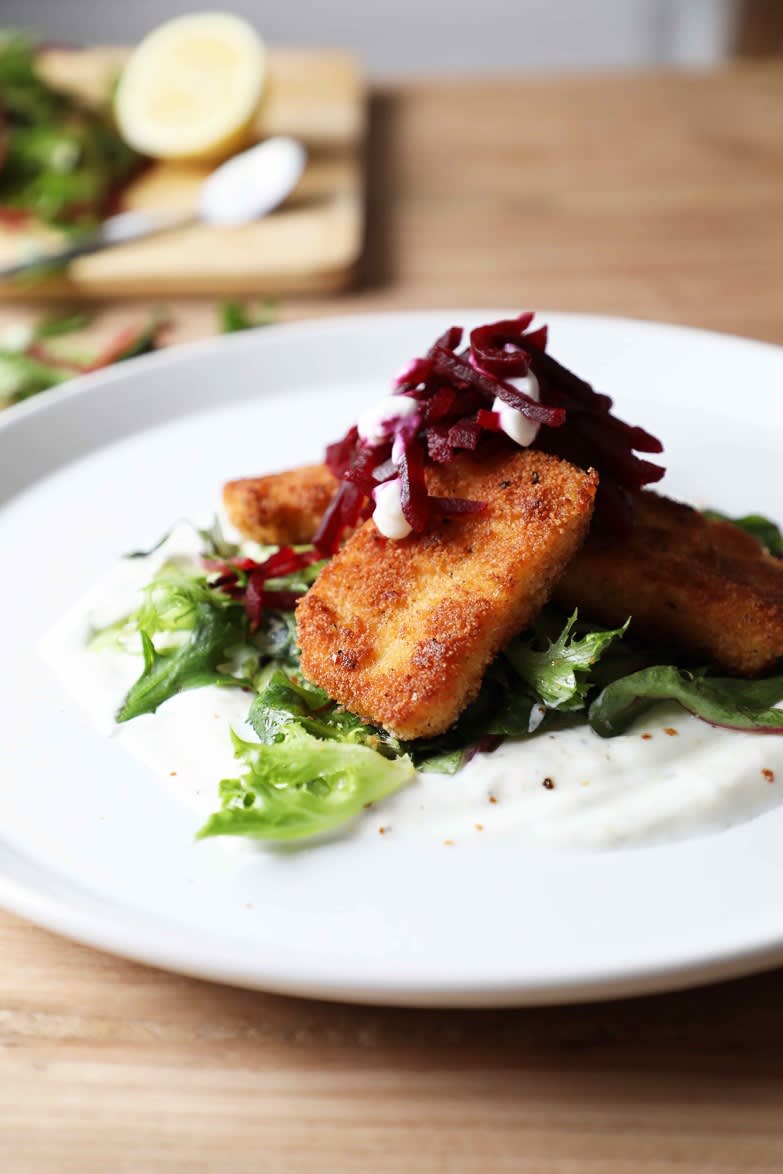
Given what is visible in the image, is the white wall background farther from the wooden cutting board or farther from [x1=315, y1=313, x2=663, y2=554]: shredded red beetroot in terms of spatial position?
[x1=315, y1=313, x2=663, y2=554]: shredded red beetroot

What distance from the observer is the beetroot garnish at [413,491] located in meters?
3.25

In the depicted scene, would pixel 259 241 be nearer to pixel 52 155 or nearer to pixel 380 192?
pixel 380 192

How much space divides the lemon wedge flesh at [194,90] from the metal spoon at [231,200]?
0.21 m

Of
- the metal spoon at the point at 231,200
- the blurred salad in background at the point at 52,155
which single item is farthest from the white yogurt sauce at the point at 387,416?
the blurred salad in background at the point at 52,155

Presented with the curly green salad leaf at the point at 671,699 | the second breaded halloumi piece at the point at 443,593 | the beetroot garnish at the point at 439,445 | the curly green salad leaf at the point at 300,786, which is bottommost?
the curly green salad leaf at the point at 300,786

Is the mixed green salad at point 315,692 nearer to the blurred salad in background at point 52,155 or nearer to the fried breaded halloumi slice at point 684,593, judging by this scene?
the fried breaded halloumi slice at point 684,593

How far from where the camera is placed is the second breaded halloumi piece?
301cm

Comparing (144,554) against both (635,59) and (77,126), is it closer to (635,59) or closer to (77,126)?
(77,126)

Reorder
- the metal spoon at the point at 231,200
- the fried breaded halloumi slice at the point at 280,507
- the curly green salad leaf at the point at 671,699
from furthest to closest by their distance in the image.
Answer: the metal spoon at the point at 231,200 → the fried breaded halloumi slice at the point at 280,507 → the curly green salad leaf at the point at 671,699

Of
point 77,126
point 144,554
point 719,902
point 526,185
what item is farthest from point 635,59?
point 719,902

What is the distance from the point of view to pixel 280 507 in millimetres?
3805

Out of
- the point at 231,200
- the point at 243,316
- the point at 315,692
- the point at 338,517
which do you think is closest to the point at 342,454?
the point at 338,517

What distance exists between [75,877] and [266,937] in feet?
1.57

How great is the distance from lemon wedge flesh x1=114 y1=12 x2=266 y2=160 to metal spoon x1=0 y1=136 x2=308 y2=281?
0.21 meters
